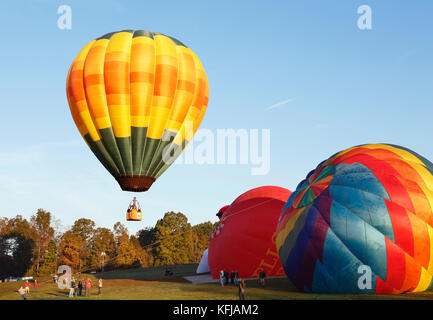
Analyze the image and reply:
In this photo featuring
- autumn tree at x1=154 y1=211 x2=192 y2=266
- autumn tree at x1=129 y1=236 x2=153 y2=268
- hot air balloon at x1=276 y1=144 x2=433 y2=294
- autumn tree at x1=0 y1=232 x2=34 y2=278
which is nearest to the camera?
hot air balloon at x1=276 y1=144 x2=433 y2=294

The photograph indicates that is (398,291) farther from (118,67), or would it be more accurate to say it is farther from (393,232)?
(118,67)

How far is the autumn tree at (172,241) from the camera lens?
6400cm

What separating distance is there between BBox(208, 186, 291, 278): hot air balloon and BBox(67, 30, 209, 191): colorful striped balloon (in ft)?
17.6

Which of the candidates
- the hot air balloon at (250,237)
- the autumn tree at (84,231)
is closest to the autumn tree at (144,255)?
the autumn tree at (84,231)

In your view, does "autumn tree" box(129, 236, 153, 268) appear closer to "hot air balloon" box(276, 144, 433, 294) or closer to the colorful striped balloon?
the colorful striped balloon

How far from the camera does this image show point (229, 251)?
84.8 feet

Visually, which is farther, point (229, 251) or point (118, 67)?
point (229, 251)

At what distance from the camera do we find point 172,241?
66.0 metres

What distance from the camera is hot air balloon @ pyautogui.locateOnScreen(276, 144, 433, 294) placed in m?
16.5

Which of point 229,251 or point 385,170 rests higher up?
point 385,170

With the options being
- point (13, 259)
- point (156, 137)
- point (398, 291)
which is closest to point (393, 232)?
point (398, 291)

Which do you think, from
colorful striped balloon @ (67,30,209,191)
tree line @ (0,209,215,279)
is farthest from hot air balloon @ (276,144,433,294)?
tree line @ (0,209,215,279)
